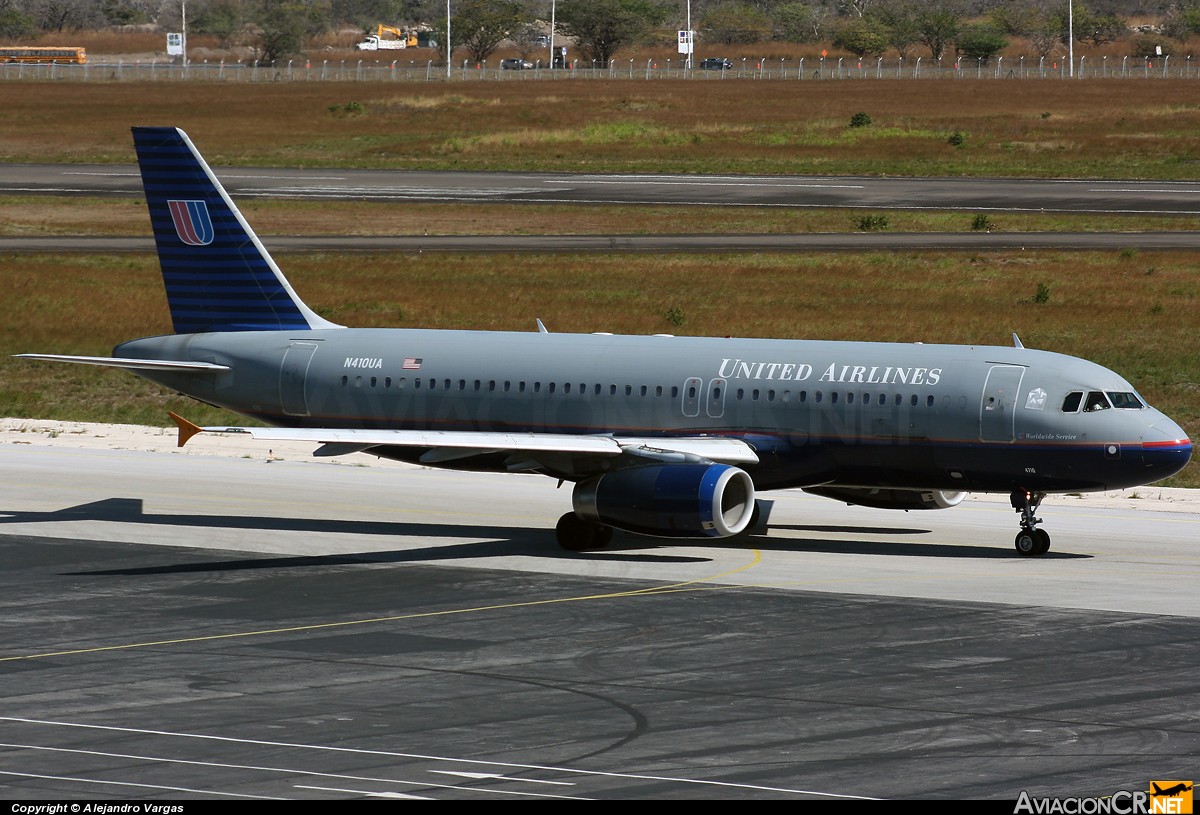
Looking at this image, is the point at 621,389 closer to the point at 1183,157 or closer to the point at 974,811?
the point at 974,811

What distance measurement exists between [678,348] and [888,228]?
59.2 m

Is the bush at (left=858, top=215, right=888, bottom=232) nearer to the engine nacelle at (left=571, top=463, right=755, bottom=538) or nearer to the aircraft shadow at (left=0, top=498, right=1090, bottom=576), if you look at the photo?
the aircraft shadow at (left=0, top=498, right=1090, bottom=576)

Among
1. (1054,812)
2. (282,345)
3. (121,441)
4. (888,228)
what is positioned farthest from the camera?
(888,228)

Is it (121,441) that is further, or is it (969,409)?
(121,441)

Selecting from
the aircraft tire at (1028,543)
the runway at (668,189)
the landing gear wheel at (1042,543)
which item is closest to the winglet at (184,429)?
the aircraft tire at (1028,543)

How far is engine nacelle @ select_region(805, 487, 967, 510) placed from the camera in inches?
1581

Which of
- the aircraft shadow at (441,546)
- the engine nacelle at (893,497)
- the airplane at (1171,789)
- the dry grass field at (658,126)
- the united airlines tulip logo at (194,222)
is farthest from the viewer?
the dry grass field at (658,126)

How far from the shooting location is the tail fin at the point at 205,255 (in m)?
45.0

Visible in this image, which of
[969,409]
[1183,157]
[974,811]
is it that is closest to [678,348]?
[969,409]

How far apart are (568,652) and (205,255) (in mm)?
Answer: 20928

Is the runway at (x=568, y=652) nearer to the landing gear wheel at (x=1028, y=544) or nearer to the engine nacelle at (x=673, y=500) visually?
the landing gear wheel at (x=1028, y=544)

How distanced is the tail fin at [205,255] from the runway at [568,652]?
487cm

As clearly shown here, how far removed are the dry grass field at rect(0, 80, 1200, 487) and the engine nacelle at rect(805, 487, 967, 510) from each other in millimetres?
11248

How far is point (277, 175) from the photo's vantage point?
12600cm
